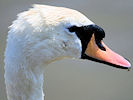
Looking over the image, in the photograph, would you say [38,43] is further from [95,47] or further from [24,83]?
[95,47]

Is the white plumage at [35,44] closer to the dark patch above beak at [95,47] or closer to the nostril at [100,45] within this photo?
the dark patch above beak at [95,47]

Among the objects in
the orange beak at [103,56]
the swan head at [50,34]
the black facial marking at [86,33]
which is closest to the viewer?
the swan head at [50,34]

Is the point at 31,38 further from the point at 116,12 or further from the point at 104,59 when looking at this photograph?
the point at 116,12

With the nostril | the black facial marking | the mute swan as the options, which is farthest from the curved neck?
the nostril

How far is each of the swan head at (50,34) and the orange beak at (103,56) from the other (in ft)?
0.08

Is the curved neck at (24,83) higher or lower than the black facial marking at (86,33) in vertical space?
lower

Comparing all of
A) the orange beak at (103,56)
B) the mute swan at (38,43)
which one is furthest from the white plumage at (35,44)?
the orange beak at (103,56)

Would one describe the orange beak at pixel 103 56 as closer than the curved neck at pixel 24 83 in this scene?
No

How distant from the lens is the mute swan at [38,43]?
1867 mm

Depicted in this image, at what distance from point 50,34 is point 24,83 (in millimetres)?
297

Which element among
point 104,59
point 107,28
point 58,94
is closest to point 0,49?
point 58,94

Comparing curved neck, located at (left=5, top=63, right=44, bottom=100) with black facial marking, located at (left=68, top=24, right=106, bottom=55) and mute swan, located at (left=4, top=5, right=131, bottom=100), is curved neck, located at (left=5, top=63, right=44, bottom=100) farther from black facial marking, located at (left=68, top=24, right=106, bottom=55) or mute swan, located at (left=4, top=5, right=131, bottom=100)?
black facial marking, located at (left=68, top=24, right=106, bottom=55)

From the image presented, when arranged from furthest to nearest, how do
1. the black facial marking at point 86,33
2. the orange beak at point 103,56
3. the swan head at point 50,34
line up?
the orange beak at point 103,56 < the black facial marking at point 86,33 < the swan head at point 50,34

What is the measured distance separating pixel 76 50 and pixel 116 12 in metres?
3.10
